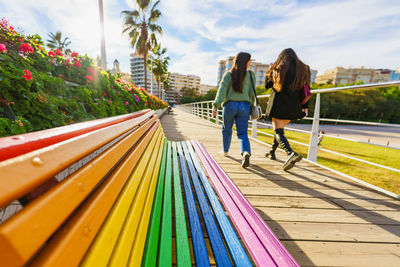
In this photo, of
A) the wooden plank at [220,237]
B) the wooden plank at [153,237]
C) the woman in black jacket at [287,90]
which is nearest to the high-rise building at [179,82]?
the woman in black jacket at [287,90]

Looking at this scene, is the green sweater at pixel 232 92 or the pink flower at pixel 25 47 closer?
the pink flower at pixel 25 47

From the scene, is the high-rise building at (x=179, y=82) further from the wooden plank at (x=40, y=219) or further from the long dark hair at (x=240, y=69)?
the wooden plank at (x=40, y=219)

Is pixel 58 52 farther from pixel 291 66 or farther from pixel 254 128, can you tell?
pixel 254 128

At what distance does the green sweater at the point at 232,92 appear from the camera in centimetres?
289

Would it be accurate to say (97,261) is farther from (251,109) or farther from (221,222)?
(251,109)

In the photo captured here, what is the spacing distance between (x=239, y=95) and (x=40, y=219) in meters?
2.81

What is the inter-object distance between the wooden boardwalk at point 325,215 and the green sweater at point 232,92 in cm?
109

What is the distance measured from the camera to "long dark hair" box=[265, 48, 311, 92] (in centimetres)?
253

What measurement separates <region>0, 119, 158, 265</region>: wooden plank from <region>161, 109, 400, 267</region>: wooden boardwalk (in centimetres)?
138

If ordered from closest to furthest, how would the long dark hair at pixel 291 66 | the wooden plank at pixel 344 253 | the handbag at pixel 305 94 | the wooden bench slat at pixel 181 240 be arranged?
the wooden bench slat at pixel 181 240
the wooden plank at pixel 344 253
the long dark hair at pixel 291 66
the handbag at pixel 305 94

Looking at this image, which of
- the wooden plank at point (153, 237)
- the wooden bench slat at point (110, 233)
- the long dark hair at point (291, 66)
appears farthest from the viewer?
the long dark hair at point (291, 66)

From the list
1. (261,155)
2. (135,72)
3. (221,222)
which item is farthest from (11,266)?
(135,72)

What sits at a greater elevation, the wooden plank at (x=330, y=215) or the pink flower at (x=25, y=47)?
the pink flower at (x=25, y=47)

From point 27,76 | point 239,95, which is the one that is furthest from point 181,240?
point 239,95
